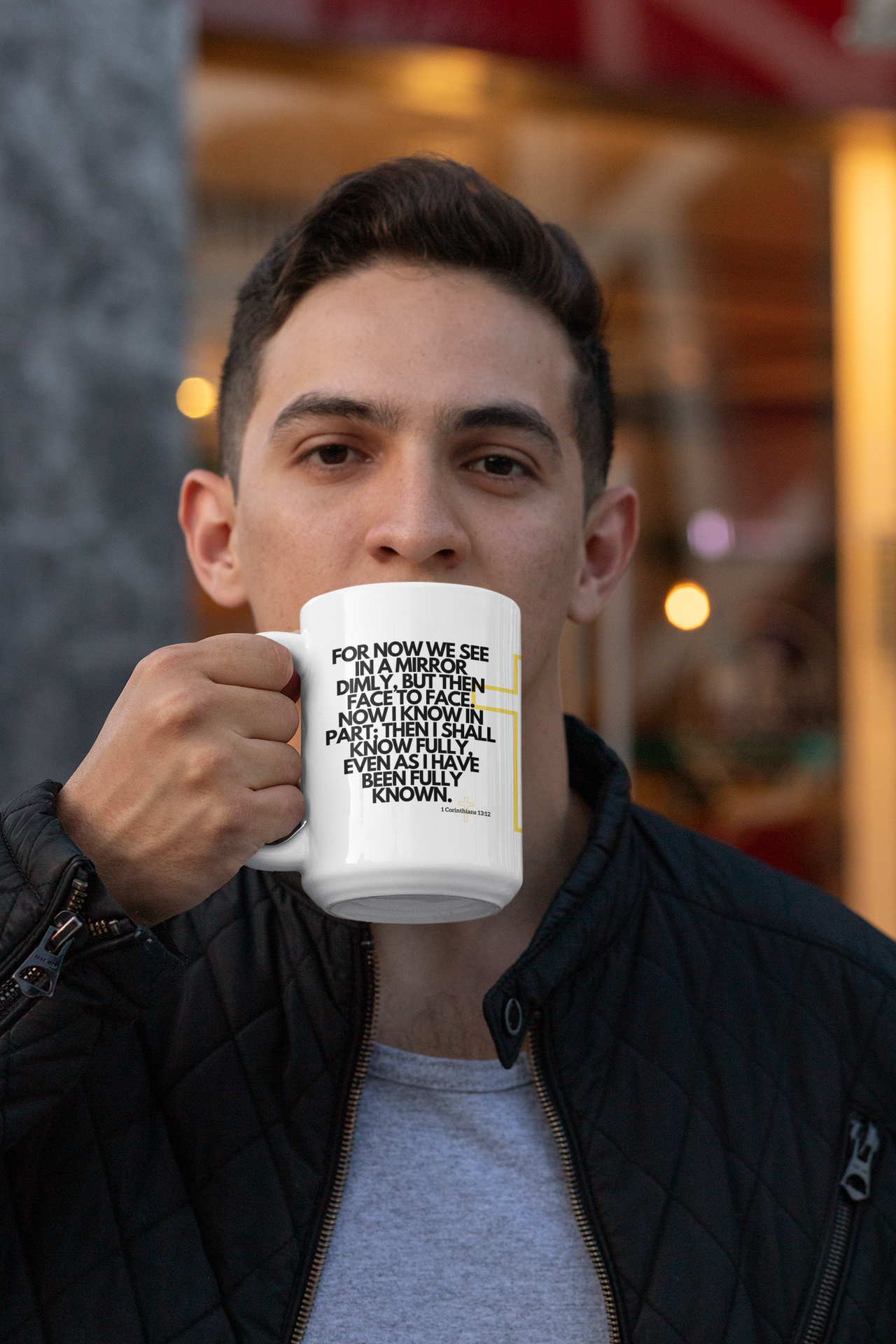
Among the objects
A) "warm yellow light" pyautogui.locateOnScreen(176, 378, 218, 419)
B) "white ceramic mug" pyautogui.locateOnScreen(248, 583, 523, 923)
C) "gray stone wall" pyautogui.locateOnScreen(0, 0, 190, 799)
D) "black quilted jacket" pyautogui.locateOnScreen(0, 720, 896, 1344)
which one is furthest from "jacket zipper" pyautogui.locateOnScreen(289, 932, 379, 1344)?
"warm yellow light" pyautogui.locateOnScreen(176, 378, 218, 419)

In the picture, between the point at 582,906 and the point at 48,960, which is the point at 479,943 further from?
the point at 48,960

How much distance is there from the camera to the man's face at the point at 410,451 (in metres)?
1.42

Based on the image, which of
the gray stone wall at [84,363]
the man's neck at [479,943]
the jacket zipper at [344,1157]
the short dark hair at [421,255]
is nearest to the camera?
the jacket zipper at [344,1157]

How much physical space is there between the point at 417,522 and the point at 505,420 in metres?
0.22

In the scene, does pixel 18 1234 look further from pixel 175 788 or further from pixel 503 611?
pixel 503 611

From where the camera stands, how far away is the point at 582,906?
150 centimetres

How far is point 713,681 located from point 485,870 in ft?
12.7

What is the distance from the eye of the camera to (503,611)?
45.1 inches

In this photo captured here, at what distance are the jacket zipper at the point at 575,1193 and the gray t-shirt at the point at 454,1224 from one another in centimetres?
2

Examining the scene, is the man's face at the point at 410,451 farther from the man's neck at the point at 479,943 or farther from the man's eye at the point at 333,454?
the man's neck at the point at 479,943

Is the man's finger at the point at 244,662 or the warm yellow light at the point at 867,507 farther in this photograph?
the warm yellow light at the point at 867,507

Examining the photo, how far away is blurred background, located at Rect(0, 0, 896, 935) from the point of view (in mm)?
2938

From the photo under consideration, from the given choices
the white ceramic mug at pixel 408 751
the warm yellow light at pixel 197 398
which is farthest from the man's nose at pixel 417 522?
the warm yellow light at pixel 197 398

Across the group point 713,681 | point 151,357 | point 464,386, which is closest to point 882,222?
point 713,681
